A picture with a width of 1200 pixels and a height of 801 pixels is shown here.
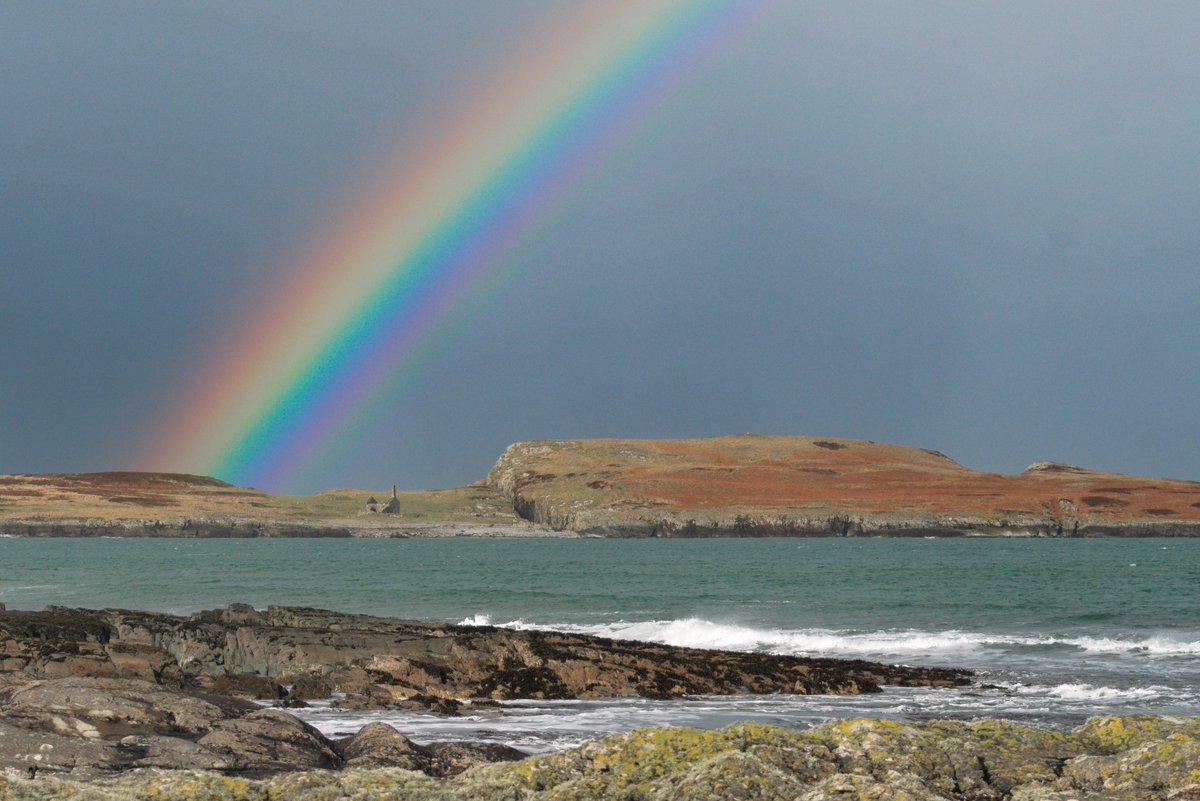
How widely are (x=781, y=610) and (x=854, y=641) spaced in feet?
57.7

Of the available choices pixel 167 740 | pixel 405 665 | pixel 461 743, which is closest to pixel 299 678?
pixel 405 665

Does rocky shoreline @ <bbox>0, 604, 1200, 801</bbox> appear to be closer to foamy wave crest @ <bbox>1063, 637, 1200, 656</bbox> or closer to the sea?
the sea

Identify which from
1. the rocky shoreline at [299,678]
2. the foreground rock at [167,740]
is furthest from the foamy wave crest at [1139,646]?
the foreground rock at [167,740]

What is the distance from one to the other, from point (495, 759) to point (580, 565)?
104635mm

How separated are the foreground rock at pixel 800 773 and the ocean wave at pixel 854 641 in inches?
1318

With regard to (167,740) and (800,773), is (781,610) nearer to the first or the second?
(167,740)

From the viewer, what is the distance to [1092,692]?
30.8 metres

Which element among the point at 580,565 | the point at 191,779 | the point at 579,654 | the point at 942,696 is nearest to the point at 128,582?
the point at 580,565

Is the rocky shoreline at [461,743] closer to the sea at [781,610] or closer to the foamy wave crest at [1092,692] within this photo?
the sea at [781,610]

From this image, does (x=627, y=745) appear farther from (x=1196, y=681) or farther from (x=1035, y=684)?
(x=1196, y=681)

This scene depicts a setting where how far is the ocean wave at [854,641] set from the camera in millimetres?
43406

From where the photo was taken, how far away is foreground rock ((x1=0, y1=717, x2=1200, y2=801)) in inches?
317

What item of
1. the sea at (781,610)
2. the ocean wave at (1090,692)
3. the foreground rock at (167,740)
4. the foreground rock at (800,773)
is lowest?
the sea at (781,610)

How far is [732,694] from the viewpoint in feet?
102
